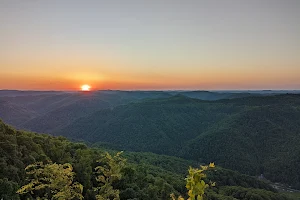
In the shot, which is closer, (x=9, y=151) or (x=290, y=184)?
(x=9, y=151)

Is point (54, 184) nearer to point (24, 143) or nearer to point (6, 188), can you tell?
point (6, 188)

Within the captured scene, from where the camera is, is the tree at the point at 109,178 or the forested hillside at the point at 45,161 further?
the forested hillside at the point at 45,161

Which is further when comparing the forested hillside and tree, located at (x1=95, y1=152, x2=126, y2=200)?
the forested hillside

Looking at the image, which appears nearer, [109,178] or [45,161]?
[109,178]

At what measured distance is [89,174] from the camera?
134ft

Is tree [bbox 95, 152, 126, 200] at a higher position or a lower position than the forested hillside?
higher

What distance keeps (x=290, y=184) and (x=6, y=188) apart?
196 m

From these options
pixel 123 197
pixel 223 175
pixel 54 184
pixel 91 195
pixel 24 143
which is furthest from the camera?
pixel 223 175

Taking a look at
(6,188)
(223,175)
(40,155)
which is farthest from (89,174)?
(223,175)

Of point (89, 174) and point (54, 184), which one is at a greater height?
point (54, 184)

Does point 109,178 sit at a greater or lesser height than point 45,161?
greater

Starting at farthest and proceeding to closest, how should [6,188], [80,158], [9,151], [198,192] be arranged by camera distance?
[80,158], [9,151], [6,188], [198,192]

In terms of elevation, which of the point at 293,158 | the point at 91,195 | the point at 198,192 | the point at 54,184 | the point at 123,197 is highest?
the point at 198,192

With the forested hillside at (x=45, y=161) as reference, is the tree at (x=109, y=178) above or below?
above
